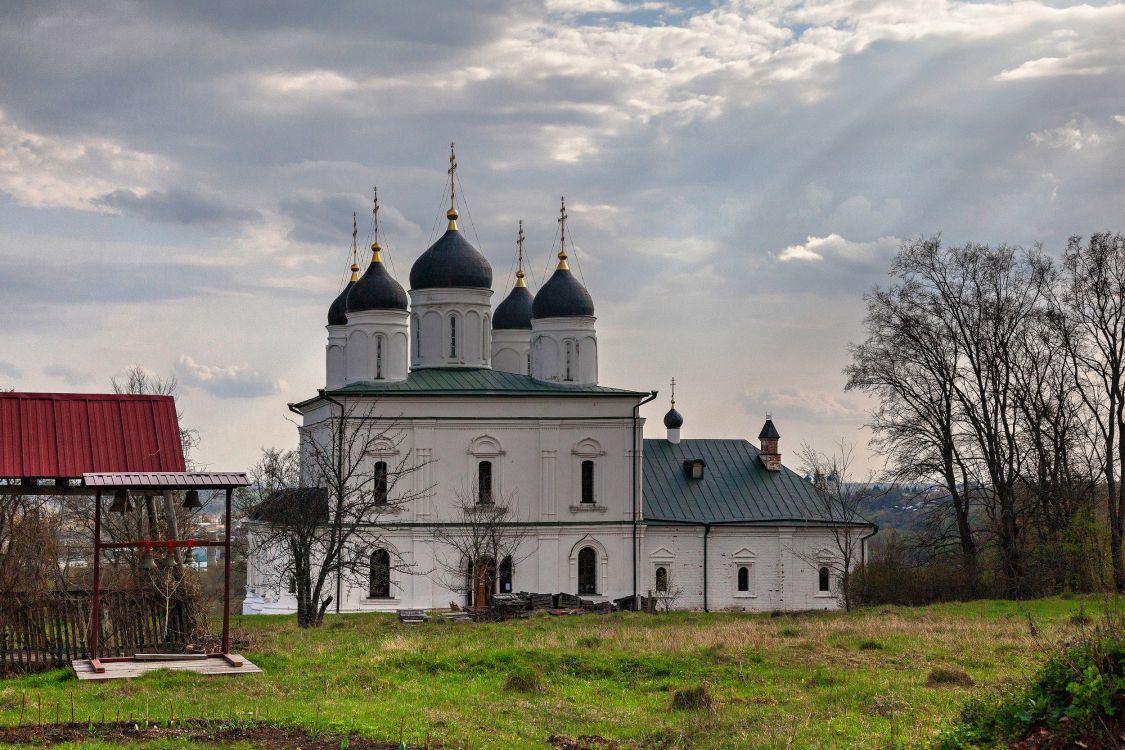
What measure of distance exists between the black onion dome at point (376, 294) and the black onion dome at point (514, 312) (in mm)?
6545

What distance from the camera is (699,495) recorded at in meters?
43.3

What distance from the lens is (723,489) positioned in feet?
144

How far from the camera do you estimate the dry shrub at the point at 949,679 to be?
1431 cm

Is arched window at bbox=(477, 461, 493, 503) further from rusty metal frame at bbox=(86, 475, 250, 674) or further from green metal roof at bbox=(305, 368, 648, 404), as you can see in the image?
rusty metal frame at bbox=(86, 475, 250, 674)

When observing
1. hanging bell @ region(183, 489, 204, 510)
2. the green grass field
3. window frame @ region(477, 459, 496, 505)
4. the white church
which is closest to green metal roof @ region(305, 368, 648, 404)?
the white church

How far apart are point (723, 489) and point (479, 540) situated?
37.2 ft

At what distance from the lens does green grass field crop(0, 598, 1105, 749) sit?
1161cm

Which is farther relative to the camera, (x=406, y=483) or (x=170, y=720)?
(x=406, y=483)

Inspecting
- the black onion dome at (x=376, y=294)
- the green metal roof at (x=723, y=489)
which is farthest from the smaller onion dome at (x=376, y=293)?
the green metal roof at (x=723, y=489)

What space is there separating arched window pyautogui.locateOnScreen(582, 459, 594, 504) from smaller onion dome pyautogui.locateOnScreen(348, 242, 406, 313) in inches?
292

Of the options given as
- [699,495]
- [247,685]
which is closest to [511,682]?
[247,685]

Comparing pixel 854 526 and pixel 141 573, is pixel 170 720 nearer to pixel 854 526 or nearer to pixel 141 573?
pixel 141 573

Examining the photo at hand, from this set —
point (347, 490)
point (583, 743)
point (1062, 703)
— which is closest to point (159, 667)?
point (583, 743)

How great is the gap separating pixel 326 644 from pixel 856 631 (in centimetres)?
823
